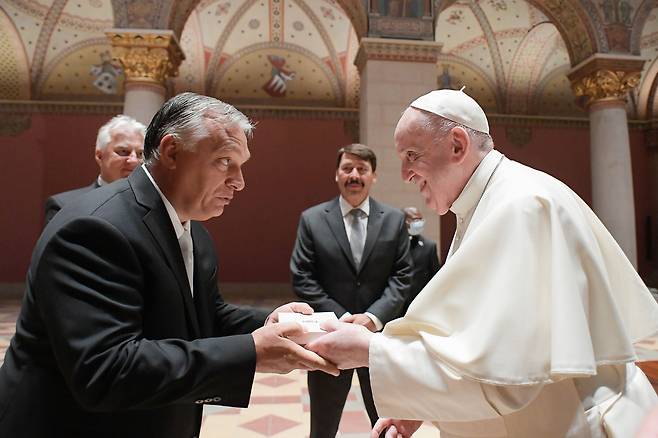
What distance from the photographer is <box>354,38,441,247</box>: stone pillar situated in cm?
818

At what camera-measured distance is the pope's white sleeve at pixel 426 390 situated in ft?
4.37

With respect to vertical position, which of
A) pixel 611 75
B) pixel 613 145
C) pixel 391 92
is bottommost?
pixel 613 145

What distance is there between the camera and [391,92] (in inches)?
333

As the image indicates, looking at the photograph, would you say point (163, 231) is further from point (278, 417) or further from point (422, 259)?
point (422, 259)

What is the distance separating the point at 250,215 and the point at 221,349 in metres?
12.0

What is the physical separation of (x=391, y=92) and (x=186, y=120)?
7.35 metres

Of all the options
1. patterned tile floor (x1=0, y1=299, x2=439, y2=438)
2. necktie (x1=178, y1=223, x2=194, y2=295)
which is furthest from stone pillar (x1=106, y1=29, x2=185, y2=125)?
necktie (x1=178, y1=223, x2=194, y2=295)

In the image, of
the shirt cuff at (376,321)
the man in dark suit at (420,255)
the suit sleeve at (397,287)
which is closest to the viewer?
the shirt cuff at (376,321)

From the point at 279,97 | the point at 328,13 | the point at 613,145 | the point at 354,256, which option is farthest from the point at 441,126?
the point at 328,13

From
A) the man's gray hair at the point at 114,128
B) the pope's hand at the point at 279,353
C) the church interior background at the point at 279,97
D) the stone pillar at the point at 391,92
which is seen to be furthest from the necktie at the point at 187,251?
the church interior background at the point at 279,97

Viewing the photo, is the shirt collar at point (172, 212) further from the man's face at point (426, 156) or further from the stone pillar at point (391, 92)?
the stone pillar at point (391, 92)

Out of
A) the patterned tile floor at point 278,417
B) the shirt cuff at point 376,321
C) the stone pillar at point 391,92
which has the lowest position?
the patterned tile floor at point 278,417

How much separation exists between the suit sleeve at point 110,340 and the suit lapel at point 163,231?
120mm

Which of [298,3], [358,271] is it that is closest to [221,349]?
[358,271]
